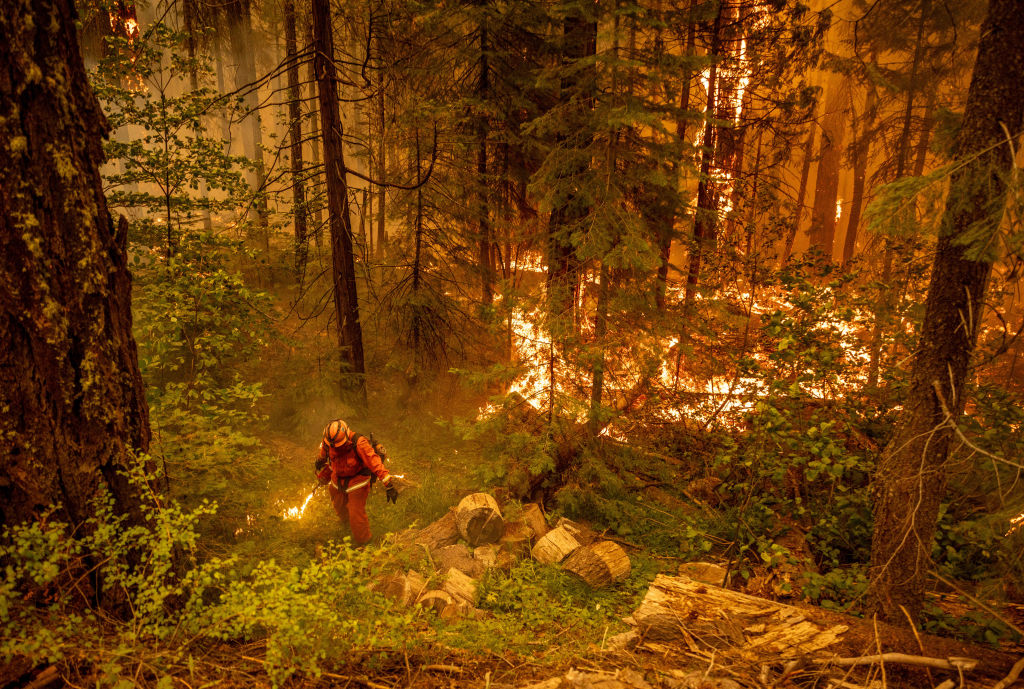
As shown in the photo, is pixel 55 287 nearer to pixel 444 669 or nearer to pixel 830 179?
pixel 444 669

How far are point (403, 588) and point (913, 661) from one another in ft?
16.4

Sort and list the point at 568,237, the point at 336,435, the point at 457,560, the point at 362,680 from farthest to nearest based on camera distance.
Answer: the point at 568,237
the point at 336,435
the point at 457,560
the point at 362,680

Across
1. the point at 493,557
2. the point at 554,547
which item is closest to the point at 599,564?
the point at 554,547

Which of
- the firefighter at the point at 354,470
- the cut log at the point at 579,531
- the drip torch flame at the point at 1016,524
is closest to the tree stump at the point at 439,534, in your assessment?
the firefighter at the point at 354,470

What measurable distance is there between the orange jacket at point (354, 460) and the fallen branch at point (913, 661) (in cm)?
575

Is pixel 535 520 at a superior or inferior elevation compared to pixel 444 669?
inferior

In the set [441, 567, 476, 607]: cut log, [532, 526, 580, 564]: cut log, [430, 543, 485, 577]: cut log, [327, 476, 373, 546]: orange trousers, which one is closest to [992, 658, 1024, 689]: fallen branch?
[532, 526, 580, 564]: cut log

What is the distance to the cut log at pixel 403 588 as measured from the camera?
5863mm

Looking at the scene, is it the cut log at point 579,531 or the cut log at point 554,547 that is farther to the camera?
the cut log at point 579,531

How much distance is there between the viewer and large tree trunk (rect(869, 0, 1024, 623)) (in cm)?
364

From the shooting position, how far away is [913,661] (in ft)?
12.6

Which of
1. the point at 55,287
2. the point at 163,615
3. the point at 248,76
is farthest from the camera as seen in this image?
the point at 248,76

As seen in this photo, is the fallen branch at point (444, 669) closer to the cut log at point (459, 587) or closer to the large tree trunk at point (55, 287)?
the cut log at point (459, 587)

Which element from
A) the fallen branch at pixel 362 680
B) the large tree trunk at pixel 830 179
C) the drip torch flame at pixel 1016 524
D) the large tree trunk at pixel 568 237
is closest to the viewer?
the fallen branch at pixel 362 680
